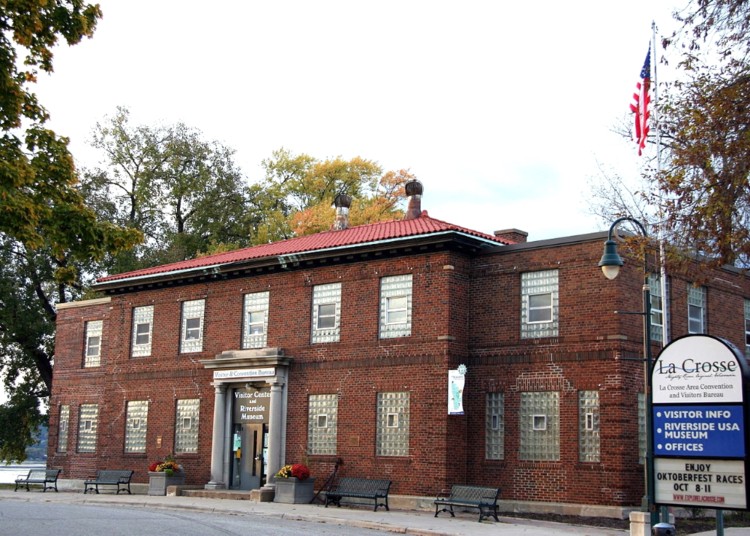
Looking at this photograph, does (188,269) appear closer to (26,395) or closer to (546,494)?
(546,494)

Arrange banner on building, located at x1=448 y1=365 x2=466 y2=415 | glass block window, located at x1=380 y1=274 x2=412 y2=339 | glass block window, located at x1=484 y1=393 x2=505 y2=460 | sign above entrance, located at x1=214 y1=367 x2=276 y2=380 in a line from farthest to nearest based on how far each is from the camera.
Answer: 1. sign above entrance, located at x1=214 y1=367 x2=276 y2=380
2. glass block window, located at x1=380 y1=274 x2=412 y2=339
3. glass block window, located at x1=484 y1=393 x2=505 y2=460
4. banner on building, located at x1=448 y1=365 x2=466 y2=415

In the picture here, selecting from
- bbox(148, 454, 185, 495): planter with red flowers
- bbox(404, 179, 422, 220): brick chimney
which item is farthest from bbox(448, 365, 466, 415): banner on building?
bbox(148, 454, 185, 495): planter with red flowers

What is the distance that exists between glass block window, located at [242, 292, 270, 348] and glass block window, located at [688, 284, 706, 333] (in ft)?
42.5

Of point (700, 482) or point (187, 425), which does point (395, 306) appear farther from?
point (700, 482)

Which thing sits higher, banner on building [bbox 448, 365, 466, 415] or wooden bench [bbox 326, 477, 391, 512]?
banner on building [bbox 448, 365, 466, 415]

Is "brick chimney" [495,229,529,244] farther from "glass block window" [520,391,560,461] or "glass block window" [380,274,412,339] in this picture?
"glass block window" [520,391,560,461]

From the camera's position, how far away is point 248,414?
102ft

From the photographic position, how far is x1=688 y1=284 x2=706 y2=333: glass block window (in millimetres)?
27812

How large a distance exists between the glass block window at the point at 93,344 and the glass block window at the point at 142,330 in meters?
2.83

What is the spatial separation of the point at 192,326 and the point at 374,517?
12.4m

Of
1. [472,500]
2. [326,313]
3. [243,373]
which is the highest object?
[326,313]

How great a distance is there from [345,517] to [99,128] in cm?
3811

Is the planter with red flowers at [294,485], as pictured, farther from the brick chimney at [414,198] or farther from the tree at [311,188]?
the tree at [311,188]

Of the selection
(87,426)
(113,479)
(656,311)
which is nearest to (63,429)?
(87,426)
